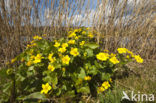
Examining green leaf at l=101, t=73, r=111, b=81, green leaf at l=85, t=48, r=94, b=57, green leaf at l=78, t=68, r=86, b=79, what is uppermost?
green leaf at l=85, t=48, r=94, b=57

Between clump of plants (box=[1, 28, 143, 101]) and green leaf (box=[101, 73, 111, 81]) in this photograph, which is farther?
green leaf (box=[101, 73, 111, 81])

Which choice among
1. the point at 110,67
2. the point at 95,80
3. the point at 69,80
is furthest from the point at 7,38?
the point at 110,67

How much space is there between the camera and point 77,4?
2.33m

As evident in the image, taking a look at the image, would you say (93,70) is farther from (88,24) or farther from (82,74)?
(88,24)

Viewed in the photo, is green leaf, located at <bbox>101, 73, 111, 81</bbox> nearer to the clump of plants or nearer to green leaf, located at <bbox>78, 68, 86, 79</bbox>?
the clump of plants

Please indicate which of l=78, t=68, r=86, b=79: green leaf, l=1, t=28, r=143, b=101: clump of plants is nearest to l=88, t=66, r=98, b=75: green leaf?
l=1, t=28, r=143, b=101: clump of plants

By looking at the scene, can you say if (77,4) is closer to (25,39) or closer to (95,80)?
(25,39)

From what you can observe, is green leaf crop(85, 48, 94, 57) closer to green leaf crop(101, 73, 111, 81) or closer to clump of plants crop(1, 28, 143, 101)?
clump of plants crop(1, 28, 143, 101)

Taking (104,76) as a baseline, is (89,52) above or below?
above

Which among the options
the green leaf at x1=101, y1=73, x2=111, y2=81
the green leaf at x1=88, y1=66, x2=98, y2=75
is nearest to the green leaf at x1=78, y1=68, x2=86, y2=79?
the green leaf at x1=88, y1=66, x2=98, y2=75

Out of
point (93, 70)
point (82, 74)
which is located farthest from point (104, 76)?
point (82, 74)

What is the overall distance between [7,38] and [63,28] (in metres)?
1.11

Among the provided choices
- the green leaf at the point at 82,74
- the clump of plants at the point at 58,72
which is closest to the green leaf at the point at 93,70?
the clump of plants at the point at 58,72

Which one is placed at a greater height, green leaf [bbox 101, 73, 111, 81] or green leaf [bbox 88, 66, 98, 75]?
green leaf [bbox 88, 66, 98, 75]
